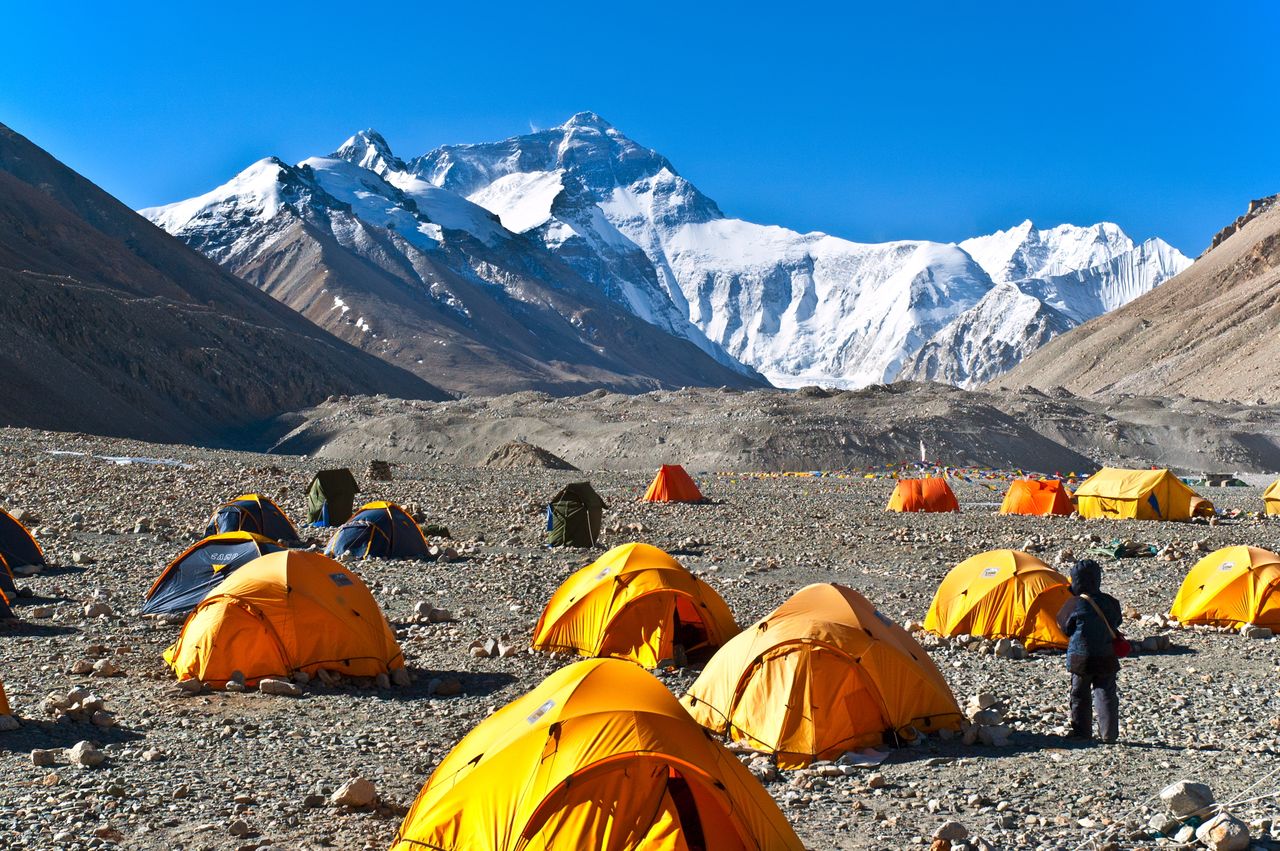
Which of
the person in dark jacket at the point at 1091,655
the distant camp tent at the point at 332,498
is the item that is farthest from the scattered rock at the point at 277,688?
the distant camp tent at the point at 332,498

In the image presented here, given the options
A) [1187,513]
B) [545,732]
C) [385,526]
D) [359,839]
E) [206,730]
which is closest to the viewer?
[545,732]

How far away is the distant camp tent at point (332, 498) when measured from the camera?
27.0 metres

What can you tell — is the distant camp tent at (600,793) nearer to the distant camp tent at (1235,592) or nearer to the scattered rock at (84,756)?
the scattered rock at (84,756)

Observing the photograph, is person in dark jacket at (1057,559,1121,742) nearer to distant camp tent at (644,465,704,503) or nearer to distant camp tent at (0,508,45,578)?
distant camp tent at (0,508,45,578)

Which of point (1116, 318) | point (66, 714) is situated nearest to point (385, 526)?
point (66, 714)

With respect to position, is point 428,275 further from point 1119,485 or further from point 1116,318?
point 1119,485

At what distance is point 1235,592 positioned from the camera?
15.6 meters

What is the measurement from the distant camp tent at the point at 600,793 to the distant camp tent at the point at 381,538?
47.3 ft

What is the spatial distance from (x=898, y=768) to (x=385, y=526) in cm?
1390

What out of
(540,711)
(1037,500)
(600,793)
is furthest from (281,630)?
(1037,500)

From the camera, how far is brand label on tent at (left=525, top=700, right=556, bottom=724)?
7449 millimetres

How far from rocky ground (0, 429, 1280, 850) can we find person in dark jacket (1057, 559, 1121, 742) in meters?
0.34

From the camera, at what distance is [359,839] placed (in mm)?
7977

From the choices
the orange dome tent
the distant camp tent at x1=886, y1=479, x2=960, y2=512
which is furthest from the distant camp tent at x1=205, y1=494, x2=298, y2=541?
the orange dome tent
